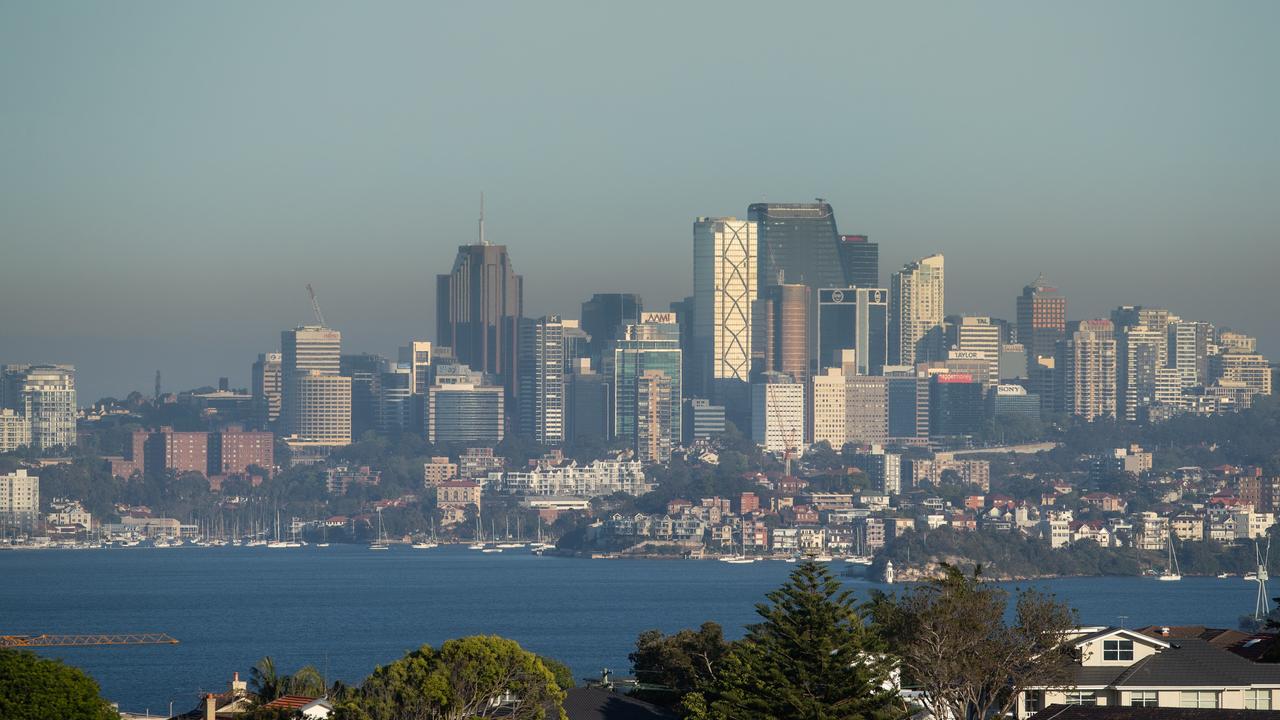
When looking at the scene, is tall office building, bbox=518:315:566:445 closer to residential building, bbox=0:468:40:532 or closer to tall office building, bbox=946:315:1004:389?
tall office building, bbox=946:315:1004:389

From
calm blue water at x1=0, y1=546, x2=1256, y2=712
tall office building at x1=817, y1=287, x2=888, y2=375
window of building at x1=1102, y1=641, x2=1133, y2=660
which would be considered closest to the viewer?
window of building at x1=1102, y1=641, x2=1133, y2=660

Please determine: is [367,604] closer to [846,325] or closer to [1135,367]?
[1135,367]

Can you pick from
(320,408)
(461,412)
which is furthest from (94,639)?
(320,408)

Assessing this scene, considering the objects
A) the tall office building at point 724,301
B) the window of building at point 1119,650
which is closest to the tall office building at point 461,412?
the tall office building at point 724,301

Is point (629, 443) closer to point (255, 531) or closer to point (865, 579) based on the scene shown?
point (255, 531)

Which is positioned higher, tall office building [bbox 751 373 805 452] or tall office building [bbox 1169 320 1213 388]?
tall office building [bbox 1169 320 1213 388]

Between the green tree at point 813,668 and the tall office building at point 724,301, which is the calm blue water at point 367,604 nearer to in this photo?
the green tree at point 813,668

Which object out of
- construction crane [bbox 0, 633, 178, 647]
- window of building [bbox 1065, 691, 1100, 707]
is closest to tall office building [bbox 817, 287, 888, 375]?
construction crane [bbox 0, 633, 178, 647]
